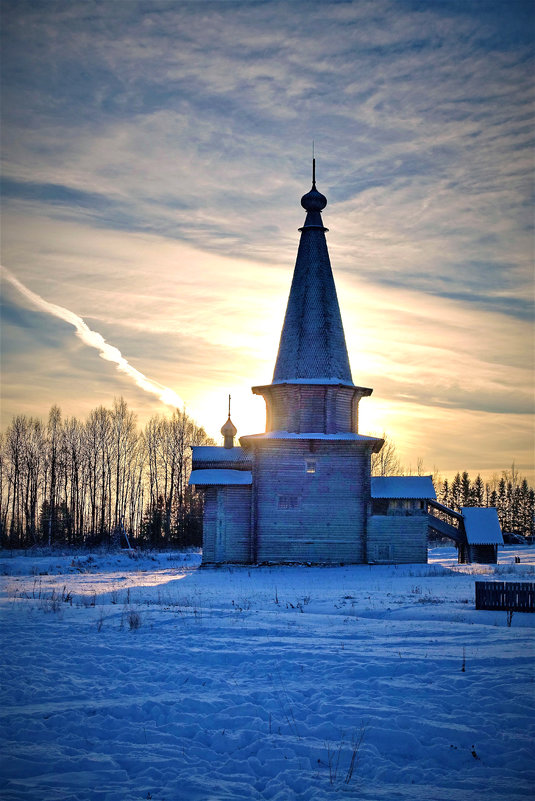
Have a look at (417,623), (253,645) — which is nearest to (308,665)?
(253,645)

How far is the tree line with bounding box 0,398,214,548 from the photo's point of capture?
183ft

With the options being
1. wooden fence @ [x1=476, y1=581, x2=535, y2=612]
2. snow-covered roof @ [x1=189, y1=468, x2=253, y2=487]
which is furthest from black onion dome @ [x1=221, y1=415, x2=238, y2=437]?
wooden fence @ [x1=476, y1=581, x2=535, y2=612]

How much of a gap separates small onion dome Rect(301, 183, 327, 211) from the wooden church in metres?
8.37

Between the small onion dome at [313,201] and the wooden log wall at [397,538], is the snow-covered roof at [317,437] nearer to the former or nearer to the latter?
the wooden log wall at [397,538]

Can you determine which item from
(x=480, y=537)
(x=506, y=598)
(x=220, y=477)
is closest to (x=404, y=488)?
(x=480, y=537)

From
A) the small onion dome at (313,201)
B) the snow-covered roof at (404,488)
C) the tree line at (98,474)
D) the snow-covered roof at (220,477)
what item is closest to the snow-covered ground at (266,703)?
the snow-covered roof at (220,477)

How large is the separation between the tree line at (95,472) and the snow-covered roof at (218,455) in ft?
71.3

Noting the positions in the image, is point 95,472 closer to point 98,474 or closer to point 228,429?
point 98,474

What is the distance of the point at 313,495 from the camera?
29984mm

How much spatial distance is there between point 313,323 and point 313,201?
723 centimetres

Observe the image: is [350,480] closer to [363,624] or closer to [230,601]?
[230,601]

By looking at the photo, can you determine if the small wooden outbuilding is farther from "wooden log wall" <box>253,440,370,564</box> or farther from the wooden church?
"wooden log wall" <box>253,440,370,564</box>

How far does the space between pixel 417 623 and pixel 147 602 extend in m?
7.13

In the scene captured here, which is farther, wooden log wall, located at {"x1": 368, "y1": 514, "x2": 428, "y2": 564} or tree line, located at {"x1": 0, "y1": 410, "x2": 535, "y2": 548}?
tree line, located at {"x1": 0, "y1": 410, "x2": 535, "y2": 548}
